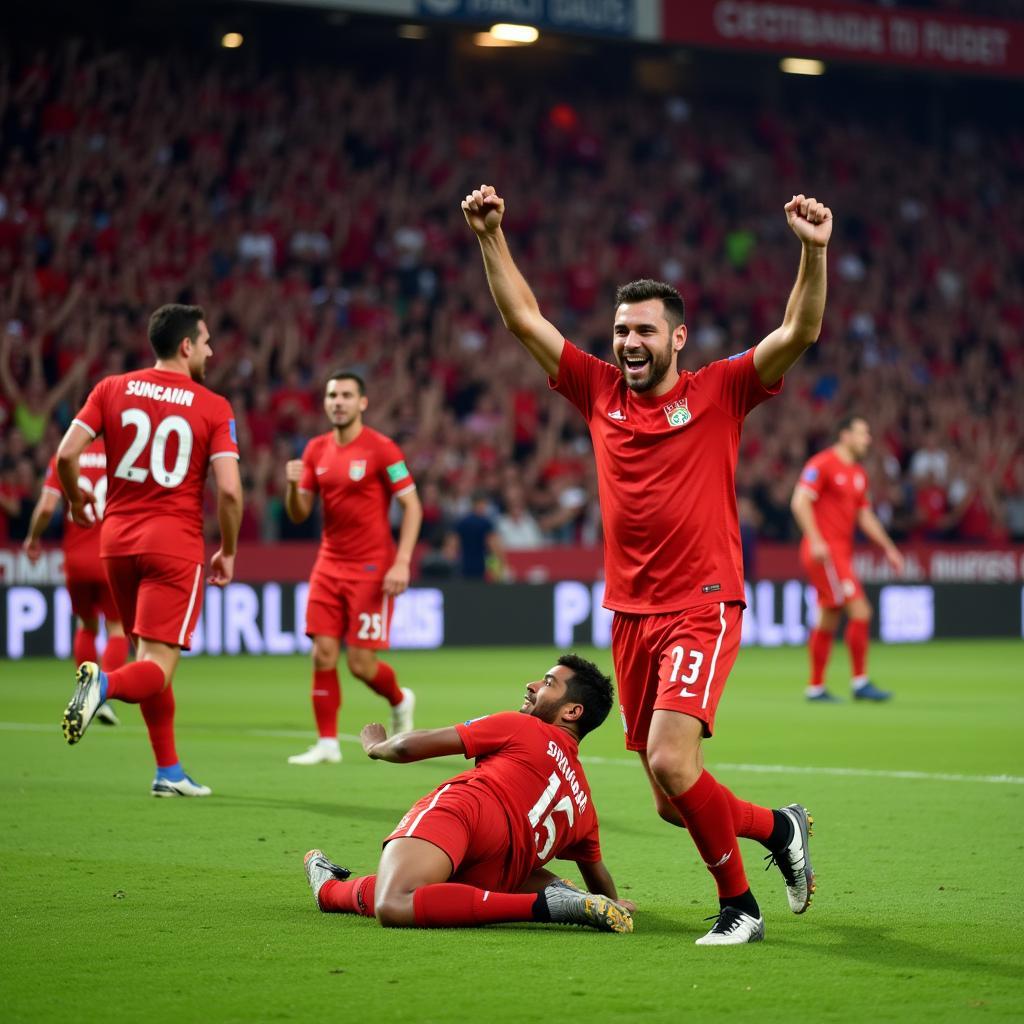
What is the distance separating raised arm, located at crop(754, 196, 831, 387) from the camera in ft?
17.3

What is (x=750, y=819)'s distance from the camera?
5824mm

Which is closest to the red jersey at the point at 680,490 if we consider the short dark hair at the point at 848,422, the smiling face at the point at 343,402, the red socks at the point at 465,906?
the red socks at the point at 465,906

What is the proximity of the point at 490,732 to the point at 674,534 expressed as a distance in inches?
35.2

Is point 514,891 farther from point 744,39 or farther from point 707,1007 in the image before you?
point 744,39

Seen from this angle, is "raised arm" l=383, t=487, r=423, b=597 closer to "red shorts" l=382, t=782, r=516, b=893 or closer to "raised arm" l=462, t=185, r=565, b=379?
"raised arm" l=462, t=185, r=565, b=379

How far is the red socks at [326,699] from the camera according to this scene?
10500 mm

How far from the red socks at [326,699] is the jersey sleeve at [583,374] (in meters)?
4.81

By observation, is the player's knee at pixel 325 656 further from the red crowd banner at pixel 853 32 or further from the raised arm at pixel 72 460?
the red crowd banner at pixel 853 32

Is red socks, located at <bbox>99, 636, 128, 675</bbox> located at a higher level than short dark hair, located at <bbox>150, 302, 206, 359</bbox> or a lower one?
lower

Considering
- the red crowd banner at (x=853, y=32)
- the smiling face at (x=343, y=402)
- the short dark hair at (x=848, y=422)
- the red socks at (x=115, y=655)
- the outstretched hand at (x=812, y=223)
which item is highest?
the red crowd banner at (x=853, y=32)

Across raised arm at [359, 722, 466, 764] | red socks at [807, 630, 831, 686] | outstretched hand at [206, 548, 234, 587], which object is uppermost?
outstretched hand at [206, 548, 234, 587]

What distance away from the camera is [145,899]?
621cm

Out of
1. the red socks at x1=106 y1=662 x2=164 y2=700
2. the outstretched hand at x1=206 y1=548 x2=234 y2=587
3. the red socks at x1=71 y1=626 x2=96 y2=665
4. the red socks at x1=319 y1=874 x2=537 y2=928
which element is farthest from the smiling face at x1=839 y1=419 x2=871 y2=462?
the red socks at x1=319 y1=874 x2=537 y2=928

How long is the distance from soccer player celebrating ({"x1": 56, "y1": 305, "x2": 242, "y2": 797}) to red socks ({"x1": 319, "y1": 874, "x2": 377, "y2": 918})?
283cm
